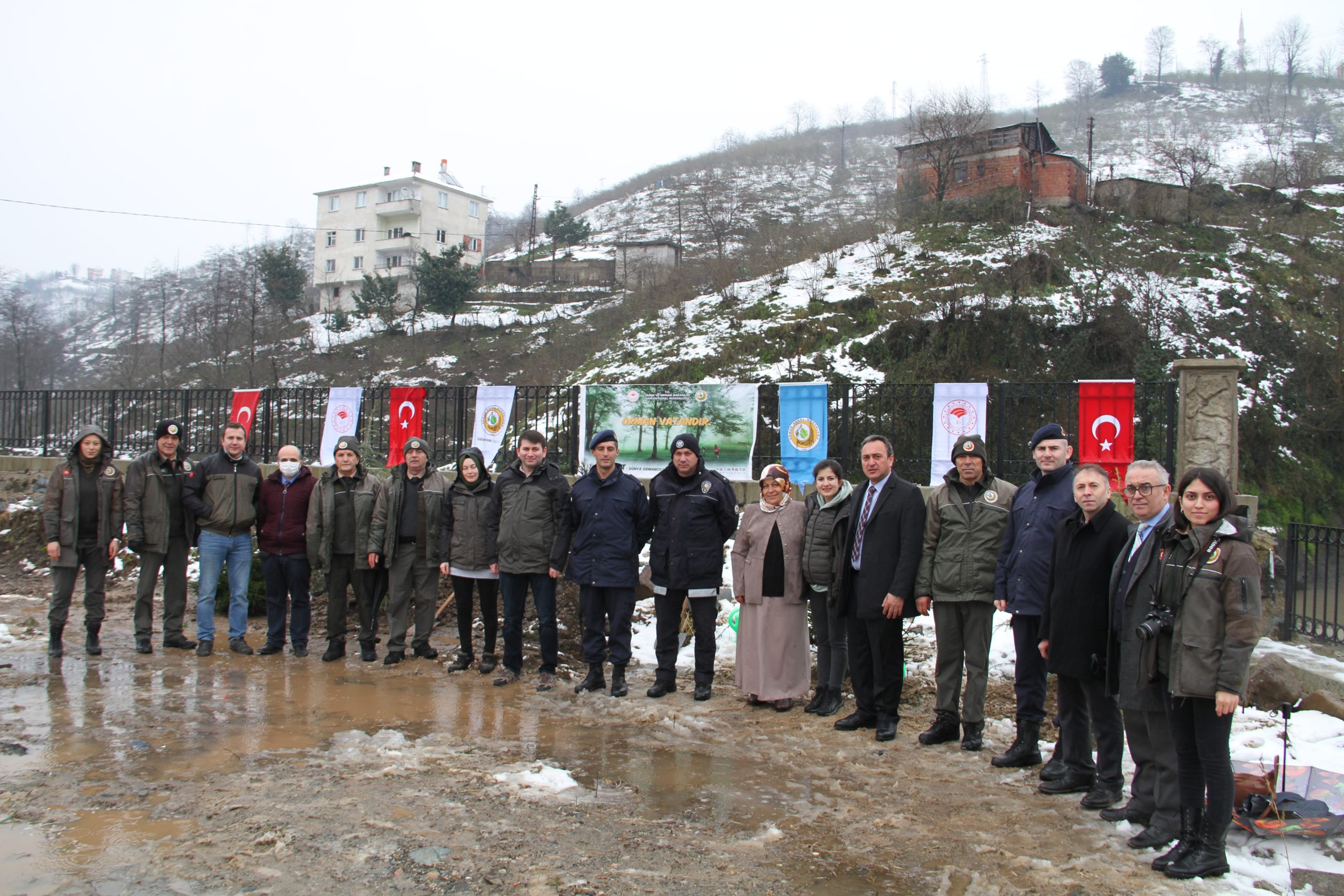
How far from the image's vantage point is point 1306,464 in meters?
17.5

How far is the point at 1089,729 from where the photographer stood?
4.67m

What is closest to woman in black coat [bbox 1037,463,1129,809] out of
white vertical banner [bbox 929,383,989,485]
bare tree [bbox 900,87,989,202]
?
white vertical banner [bbox 929,383,989,485]

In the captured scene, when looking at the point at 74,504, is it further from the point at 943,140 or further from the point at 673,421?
the point at 943,140

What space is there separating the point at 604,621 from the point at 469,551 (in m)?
1.39

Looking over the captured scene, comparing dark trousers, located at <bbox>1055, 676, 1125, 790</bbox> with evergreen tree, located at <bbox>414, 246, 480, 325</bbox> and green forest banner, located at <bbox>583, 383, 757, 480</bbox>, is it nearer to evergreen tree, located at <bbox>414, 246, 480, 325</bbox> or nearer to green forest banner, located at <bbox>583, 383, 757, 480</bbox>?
green forest banner, located at <bbox>583, 383, 757, 480</bbox>

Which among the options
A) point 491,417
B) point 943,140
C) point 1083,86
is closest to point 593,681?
point 491,417

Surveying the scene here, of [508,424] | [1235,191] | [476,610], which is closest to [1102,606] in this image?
[476,610]

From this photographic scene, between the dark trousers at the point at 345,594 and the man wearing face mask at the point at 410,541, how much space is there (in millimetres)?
180

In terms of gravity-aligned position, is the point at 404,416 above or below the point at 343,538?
above

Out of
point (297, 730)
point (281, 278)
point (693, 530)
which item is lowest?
point (297, 730)

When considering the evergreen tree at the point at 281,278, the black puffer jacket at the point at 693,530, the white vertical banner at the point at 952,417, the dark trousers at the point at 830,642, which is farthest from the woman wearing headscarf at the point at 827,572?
the evergreen tree at the point at 281,278

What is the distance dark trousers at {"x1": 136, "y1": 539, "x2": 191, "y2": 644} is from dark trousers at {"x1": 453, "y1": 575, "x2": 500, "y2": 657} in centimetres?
272

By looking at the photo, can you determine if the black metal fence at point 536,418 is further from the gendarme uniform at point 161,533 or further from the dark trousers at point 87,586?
the dark trousers at point 87,586

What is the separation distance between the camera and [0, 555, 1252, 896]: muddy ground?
3.43 meters
